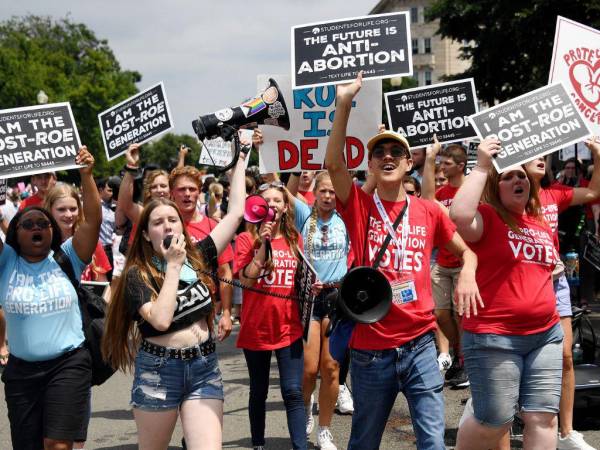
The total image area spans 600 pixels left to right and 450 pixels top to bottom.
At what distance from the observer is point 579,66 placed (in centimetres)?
648

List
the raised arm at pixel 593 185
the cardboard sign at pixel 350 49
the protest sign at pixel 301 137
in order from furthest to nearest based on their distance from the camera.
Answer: the protest sign at pixel 301 137
the cardboard sign at pixel 350 49
the raised arm at pixel 593 185

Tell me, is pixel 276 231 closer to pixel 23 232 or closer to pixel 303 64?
pixel 303 64

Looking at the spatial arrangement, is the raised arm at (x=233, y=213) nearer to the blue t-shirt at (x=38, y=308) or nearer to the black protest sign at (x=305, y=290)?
the blue t-shirt at (x=38, y=308)

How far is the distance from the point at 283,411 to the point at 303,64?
306 centimetres

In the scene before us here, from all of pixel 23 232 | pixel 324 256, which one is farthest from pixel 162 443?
pixel 324 256

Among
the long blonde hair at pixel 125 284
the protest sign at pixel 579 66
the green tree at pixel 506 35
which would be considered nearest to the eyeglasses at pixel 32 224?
the long blonde hair at pixel 125 284

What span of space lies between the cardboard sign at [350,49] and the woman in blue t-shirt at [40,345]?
2045mm

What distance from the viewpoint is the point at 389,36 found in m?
6.01

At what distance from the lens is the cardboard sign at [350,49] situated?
5.96 metres

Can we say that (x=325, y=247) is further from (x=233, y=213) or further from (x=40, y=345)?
(x=40, y=345)

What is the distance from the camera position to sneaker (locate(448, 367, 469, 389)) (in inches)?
323

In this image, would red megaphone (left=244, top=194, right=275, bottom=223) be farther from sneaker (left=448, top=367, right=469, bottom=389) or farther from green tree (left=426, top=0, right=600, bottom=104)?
green tree (left=426, top=0, right=600, bottom=104)

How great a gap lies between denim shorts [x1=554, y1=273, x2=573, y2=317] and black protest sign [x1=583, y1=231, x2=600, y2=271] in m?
3.39

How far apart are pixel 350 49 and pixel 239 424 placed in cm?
313
